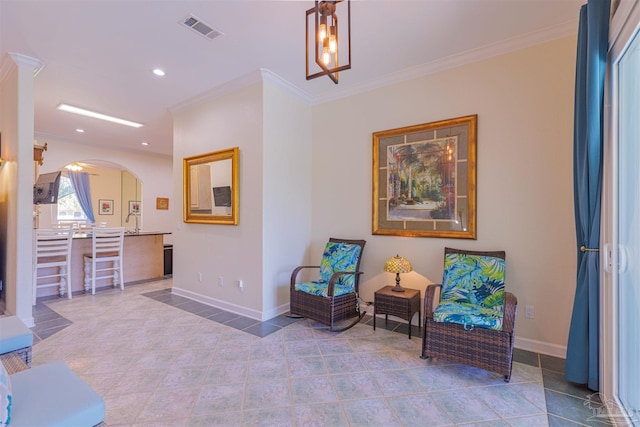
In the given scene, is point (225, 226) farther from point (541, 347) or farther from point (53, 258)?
point (541, 347)

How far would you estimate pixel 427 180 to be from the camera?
11.0 ft

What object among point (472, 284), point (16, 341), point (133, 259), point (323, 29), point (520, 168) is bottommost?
point (133, 259)

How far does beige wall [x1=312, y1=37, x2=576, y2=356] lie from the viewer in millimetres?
2668

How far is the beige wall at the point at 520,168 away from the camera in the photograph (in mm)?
2668

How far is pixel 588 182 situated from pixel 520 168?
0.79 m

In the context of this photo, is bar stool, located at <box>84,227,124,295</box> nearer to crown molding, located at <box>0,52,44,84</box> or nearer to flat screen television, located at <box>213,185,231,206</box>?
flat screen television, located at <box>213,185,231,206</box>

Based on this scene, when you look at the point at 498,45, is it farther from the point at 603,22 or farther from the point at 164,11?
the point at 164,11

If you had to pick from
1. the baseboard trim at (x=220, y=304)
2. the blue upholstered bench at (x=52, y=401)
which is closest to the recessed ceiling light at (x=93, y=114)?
the baseboard trim at (x=220, y=304)

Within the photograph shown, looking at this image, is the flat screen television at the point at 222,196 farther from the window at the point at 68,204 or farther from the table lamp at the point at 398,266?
the window at the point at 68,204

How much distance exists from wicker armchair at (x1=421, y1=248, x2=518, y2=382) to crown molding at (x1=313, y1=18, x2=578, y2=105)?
2354 mm

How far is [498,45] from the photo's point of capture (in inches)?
115

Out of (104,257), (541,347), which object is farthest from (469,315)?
(104,257)

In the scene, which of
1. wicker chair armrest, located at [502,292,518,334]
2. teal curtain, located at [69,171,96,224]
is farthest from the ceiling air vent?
teal curtain, located at [69,171,96,224]

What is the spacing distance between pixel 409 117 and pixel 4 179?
501cm
